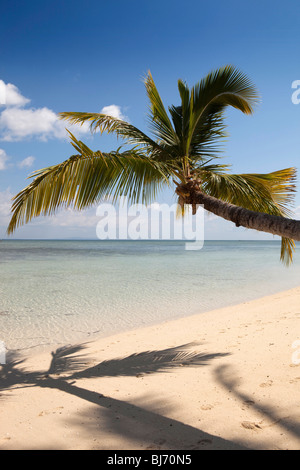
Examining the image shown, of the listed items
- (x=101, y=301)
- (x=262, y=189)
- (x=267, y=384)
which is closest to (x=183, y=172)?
(x=262, y=189)

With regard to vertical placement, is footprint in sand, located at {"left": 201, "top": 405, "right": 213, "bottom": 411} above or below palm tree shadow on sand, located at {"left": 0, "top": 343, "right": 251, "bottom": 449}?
above

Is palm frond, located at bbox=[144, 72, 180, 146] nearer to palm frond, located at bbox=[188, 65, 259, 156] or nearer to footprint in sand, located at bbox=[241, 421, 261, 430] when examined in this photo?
palm frond, located at bbox=[188, 65, 259, 156]

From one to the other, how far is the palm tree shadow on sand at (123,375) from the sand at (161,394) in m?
0.01

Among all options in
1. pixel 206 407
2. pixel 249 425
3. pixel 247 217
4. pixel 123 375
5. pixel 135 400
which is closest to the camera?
pixel 249 425

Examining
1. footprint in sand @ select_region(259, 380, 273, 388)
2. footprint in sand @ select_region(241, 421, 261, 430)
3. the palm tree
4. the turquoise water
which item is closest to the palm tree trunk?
the palm tree

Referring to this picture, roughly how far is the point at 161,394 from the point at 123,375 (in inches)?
38.7

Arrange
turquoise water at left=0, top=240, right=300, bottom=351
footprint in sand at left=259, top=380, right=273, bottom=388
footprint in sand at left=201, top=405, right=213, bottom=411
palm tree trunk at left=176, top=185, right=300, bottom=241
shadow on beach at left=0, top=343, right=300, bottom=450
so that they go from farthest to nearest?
turquoise water at left=0, top=240, right=300, bottom=351 → footprint in sand at left=259, top=380, right=273, bottom=388 → footprint in sand at left=201, top=405, right=213, bottom=411 → palm tree trunk at left=176, top=185, right=300, bottom=241 → shadow on beach at left=0, top=343, right=300, bottom=450

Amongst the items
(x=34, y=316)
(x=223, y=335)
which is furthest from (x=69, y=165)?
(x=34, y=316)

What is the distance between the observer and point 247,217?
11.7 ft

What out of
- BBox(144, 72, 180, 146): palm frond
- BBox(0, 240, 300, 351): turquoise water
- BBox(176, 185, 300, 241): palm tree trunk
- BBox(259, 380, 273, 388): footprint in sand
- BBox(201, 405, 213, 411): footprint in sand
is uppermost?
BBox(144, 72, 180, 146): palm frond

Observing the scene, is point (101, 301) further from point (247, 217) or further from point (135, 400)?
point (247, 217)

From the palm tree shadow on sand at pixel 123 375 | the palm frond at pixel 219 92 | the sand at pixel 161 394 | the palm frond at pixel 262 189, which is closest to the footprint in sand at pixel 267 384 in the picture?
the sand at pixel 161 394

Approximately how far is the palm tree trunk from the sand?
5.87ft

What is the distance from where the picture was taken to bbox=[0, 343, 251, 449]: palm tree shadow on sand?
2897 mm
